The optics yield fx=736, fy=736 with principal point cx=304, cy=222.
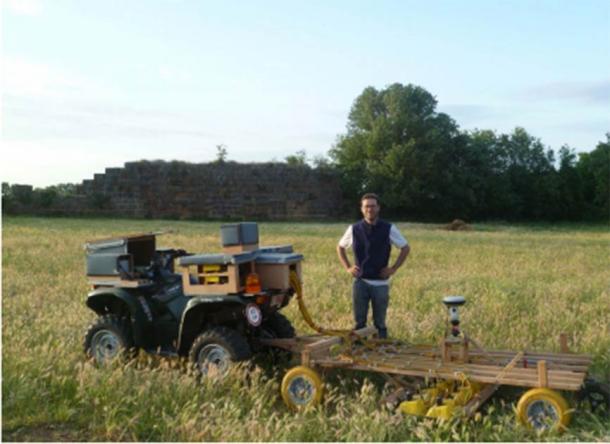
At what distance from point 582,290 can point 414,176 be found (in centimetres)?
3059

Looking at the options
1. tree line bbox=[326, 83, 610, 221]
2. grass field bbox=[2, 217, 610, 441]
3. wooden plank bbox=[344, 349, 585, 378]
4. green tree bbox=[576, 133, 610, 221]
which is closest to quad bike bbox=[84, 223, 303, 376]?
grass field bbox=[2, 217, 610, 441]

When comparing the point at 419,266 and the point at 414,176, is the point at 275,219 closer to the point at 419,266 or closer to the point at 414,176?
the point at 414,176

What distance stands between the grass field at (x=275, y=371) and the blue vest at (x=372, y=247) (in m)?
0.87

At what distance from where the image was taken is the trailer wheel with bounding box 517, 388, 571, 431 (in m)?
4.67

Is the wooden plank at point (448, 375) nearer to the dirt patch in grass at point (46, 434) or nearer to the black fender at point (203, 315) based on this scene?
the black fender at point (203, 315)

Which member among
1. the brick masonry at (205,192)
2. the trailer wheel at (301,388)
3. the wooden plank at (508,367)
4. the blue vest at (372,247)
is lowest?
the trailer wheel at (301,388)

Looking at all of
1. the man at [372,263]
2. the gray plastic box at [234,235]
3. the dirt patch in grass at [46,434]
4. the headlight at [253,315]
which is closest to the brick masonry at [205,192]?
the man at [372,263]

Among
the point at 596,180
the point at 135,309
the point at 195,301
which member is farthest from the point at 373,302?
the point at 596,180

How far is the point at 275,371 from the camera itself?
20.8 ft

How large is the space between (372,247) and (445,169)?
35.6 meters

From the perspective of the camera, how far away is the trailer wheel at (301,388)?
533 cm

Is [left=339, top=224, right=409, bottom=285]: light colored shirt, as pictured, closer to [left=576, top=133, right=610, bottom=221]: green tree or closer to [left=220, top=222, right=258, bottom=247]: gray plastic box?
[left=220, top=222, right=258, bottom=247]: gray plastic box

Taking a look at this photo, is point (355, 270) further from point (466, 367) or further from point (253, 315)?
point (466, 367)

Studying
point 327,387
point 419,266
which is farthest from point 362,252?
point 419,266
